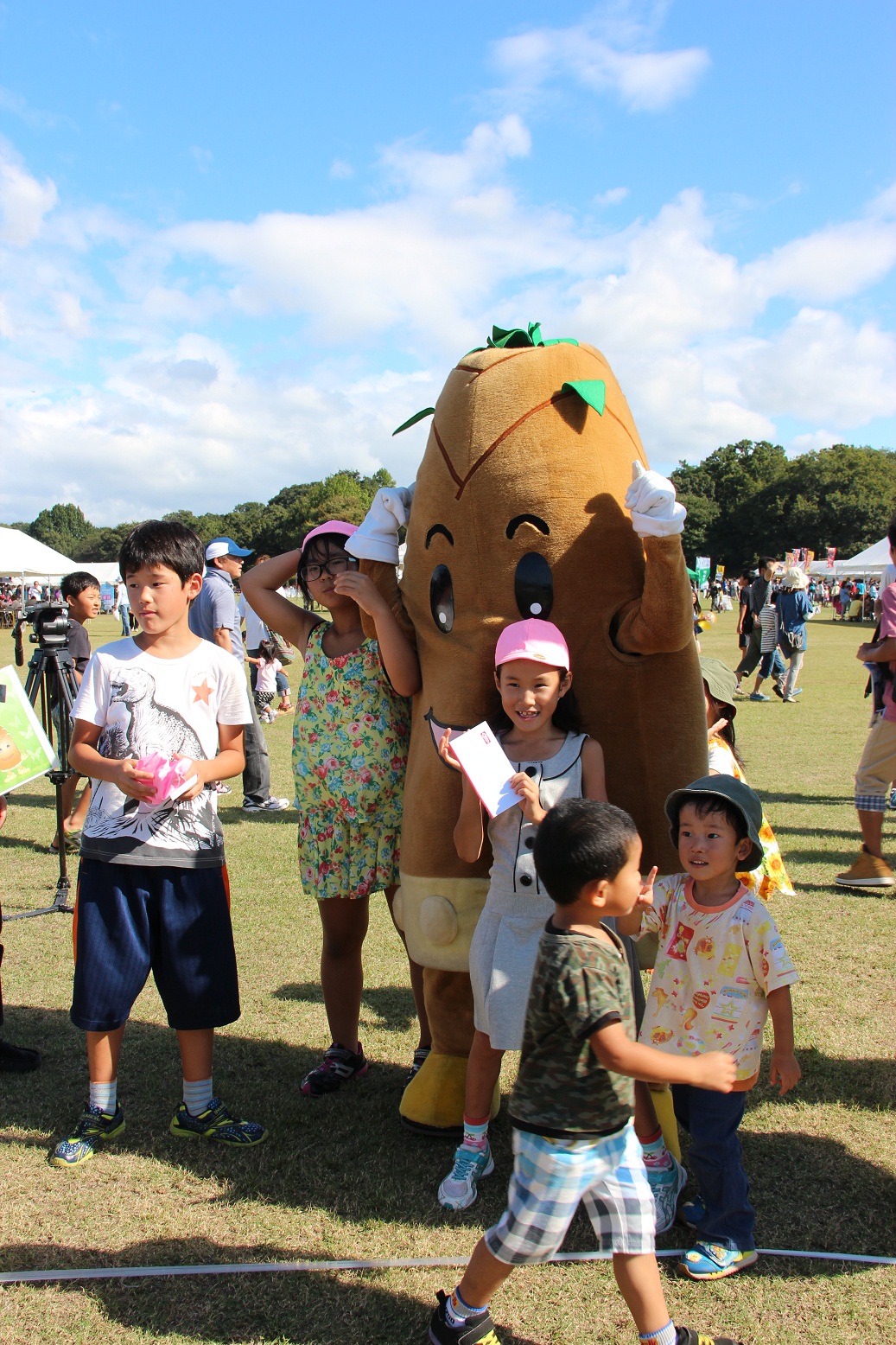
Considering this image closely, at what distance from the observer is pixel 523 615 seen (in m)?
3.04

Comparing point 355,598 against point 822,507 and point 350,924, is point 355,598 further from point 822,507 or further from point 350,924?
point 822,507

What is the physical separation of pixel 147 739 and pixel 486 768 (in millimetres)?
1182

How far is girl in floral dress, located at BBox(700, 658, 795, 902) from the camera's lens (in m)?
3.34

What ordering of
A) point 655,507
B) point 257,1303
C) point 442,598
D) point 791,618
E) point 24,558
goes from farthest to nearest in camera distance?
point 24,558, point 791,618, point 442,598, point 655,507, point 257,1303

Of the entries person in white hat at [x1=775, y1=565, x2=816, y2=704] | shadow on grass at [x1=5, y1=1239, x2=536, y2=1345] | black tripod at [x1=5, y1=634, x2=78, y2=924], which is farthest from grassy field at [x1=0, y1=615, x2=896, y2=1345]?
person in white hat at [x1=775, y1=565, x2=816, y2=704]

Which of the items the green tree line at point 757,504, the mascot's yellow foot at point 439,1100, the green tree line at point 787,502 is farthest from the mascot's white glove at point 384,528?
the green tree line at point 787,502

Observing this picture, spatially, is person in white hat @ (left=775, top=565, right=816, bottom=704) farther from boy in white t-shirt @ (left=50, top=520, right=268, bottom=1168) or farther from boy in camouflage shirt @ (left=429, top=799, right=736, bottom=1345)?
boy in camouflage shirt @ (left=429, top=799, right=736, bottom=1345)

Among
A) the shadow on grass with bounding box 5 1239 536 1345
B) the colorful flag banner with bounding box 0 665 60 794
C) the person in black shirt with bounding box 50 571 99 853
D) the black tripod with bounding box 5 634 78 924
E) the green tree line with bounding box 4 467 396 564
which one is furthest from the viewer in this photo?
the green tree line with bounding box 4 467 396 564

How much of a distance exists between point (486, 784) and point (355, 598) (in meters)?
0.95

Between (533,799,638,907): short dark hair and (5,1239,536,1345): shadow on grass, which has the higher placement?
(533,799,638,907): short dark hair

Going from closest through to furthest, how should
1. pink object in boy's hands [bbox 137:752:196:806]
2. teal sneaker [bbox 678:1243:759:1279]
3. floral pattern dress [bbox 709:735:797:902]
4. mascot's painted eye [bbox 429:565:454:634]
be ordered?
teal sneaker [bbox 678:1243:759:1279] < pink object in boy's hands [bbox 137:752:196:806] < mascot's painted eye [bbox 429:565:454:634] < floral pattern dress [bbox 709:735:797:902]

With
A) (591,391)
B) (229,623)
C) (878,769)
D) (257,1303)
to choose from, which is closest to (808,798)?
(878,769)

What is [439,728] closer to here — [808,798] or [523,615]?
[523,615]

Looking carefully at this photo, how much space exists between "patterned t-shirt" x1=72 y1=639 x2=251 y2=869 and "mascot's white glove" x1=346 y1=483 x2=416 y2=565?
0.67m
